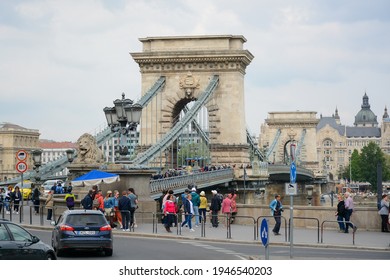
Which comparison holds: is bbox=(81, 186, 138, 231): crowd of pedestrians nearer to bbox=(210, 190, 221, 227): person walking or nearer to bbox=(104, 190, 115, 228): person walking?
bbox=(104, 190, 115, 228): person walking

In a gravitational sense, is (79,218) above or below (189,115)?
below

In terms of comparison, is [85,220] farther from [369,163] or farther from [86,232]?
[369,163]

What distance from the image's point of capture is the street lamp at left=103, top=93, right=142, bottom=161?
130 ft

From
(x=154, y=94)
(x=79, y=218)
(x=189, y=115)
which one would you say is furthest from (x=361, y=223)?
(x=154, y=94)

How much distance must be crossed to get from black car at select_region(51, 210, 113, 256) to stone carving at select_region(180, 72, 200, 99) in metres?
49.4

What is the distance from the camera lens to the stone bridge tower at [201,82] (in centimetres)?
7688

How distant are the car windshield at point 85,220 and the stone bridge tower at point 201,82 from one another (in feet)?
158

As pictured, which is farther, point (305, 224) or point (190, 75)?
point (190, 75)

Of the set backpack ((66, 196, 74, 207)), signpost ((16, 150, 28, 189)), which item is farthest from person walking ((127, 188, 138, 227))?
signpost ((16, 150, 28, 189))

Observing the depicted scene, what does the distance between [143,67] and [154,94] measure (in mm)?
2706

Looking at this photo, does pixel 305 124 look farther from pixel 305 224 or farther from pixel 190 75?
pixel 305 224

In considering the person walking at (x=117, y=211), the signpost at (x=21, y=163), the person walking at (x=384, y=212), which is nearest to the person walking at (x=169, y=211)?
the person walking at (x=117, y=211)

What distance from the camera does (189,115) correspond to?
7219 cm

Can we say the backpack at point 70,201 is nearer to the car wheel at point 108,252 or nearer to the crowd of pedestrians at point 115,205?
the crowd of pedestrians at point 115,205
